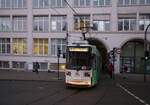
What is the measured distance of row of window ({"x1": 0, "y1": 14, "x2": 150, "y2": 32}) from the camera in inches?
2299

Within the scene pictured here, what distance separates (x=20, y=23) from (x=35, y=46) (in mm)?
4766

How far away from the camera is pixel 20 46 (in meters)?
63.2

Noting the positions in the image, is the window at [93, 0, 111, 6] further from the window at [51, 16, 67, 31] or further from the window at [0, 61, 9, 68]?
the window at [0, 61, 9, 68]

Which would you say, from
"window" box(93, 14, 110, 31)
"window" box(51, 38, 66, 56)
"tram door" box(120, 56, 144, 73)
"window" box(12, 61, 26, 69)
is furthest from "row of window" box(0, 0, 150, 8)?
"window" box(12, 61, 26, 69)

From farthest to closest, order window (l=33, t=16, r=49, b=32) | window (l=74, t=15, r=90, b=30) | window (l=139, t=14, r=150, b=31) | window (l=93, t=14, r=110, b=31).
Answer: window (l=33, t=16, r=49, b=32) < window (l=74, t=15, r=90, b=30) < window (l=93, t=14, r=110, b=31) < window (l=139, t=14, r=150, b=31)

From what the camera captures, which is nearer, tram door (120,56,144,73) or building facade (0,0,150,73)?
building facade (0,0,150,73)

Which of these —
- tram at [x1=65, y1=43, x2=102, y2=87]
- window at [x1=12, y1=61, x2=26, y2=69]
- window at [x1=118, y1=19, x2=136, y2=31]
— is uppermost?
window at [x1=118, y1=19, x2=136, y2=31]

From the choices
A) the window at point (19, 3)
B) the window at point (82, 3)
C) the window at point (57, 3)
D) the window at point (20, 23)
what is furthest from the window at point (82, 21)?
the window at point (19, 3)

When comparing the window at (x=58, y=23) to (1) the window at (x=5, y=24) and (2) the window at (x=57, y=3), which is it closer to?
(2) the window at (x=57, y=3)

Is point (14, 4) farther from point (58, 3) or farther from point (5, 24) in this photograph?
point (58, 3)

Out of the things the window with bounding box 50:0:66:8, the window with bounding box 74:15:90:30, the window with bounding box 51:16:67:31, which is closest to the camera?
the window with bounding box 74:15:90:30

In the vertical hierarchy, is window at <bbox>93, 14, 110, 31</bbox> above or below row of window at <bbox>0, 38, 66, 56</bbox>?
above

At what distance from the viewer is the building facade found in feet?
192

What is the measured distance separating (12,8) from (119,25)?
18.4 meters
